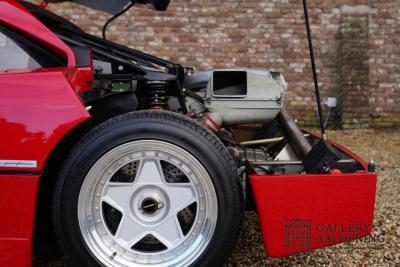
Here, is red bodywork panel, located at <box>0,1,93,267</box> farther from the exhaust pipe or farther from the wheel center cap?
the exhaust pipe

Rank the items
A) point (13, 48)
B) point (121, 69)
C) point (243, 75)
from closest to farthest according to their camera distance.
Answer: point (13, 48), point (121, 69), point (243, 75)

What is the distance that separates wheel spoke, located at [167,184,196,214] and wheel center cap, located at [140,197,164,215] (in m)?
0.06

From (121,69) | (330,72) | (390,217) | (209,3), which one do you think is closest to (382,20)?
(330,72)

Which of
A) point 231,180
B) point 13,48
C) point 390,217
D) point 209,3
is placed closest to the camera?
point 231,180

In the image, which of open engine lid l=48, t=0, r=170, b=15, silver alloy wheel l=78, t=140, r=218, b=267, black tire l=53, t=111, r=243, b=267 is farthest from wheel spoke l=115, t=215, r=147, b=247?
open engine lid l=48, t=0, r=170, b=15

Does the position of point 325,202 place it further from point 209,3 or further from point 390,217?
point 209,3

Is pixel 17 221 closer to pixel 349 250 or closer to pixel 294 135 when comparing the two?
pixel 294 135

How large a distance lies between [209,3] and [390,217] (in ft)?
16.4

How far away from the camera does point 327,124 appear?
707 cm

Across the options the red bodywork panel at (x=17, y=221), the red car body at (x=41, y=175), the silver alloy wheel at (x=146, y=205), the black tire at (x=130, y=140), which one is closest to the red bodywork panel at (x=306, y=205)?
the red car body at (x=41, y=175)

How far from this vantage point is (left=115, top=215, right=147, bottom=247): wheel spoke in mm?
1810

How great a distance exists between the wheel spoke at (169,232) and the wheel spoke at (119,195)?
186 millimetres

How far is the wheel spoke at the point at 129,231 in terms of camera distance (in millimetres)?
1810

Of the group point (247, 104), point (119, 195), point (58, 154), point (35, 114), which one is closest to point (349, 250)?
point (247, 104)
